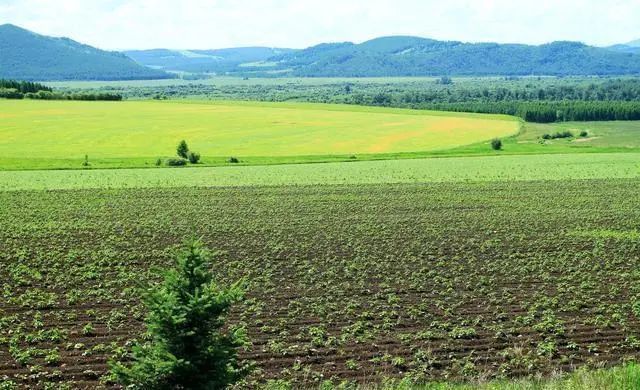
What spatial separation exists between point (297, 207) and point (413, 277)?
1691cm

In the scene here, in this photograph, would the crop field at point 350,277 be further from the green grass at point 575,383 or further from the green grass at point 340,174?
the green grass at point 340,174

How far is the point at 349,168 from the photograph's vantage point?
65625mm

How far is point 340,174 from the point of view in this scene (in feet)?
200

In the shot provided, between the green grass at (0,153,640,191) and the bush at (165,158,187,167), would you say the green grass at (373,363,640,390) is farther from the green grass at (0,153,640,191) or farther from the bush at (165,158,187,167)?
the bush at (165,158,187,167)

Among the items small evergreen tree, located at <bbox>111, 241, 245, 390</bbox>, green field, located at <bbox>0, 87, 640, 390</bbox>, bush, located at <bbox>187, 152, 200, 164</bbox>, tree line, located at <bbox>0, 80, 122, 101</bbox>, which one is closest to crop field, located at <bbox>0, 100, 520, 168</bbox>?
bush, located at <bbox>187, 152, 200, 164</bbox>

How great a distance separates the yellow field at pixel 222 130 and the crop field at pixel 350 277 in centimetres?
3066

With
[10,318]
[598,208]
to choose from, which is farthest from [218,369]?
[598,208]

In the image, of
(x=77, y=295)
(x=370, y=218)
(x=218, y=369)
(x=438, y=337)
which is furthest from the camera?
(x=370, y=218)

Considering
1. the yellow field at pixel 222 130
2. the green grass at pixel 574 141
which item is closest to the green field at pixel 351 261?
the yellow field at pixel 222 130

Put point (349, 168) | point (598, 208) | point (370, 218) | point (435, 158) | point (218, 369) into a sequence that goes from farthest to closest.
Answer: point (435, 158), point (349, 168), point (598, 208), point (370, 218), point (218, 369)

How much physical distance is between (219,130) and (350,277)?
7106 cm

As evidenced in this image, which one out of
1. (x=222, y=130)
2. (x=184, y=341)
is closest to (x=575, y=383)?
(x=184, y=341)

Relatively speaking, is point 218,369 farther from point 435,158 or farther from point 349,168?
point 435,158

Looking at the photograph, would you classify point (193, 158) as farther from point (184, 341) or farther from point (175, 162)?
point (184, 341)
